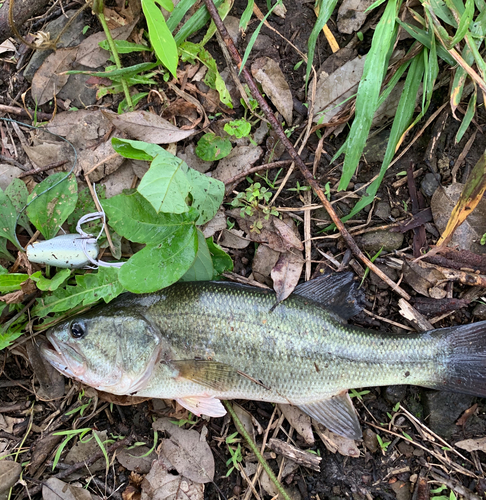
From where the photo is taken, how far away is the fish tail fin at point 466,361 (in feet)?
10.8

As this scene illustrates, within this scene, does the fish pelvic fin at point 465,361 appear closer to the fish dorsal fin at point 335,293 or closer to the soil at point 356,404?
the soil at point 356,404

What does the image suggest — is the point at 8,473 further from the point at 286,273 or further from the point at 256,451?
the point at 286,273

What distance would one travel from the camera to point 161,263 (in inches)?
118

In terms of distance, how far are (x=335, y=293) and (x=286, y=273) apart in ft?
1.49

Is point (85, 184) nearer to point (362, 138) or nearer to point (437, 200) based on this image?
point (362, 138)

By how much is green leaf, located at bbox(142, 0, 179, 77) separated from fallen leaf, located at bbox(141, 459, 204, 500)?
3.29 meters

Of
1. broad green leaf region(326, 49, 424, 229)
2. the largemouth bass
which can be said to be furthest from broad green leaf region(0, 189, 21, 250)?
broad green leaf region(326, 49, 424, 229)

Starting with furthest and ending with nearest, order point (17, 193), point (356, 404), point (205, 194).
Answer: point (356, 404), point (17, 193), point (205, 194)

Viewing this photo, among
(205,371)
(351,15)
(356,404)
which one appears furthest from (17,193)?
(356,404)

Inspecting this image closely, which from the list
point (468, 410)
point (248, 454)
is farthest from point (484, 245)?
point (248, 454)

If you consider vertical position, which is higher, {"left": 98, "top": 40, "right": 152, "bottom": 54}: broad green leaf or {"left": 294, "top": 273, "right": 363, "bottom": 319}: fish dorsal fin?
{"left": 98, "top": 40, "right": 152, "bottom": 54}: broad green leaf

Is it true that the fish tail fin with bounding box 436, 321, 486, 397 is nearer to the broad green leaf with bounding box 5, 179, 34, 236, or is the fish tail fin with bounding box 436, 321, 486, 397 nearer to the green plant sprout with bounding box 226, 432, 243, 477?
the green plant sprout with bounding box 226, 432, 243, 477

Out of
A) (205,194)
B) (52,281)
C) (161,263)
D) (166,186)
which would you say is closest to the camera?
(166,186)

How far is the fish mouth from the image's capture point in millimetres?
3100
